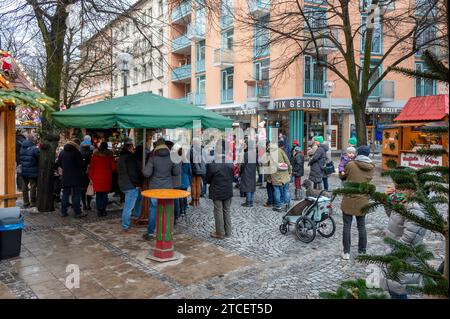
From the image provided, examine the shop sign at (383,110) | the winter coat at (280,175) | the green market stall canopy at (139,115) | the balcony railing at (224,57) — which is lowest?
the winter coat at (280,175)

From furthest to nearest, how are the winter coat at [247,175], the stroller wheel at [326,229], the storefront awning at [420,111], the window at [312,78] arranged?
the window at [312,78], the storefront awning at [420,111], the winter coat at [247,175], the stroller wheel at [326,229]

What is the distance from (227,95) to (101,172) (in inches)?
833

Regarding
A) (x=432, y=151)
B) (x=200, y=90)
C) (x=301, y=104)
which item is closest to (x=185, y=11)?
(x=432, y=151)

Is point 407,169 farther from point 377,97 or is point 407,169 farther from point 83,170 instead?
point 377,97

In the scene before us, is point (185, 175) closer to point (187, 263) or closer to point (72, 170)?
point (72, 170)

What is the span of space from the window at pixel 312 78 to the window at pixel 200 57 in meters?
10.3

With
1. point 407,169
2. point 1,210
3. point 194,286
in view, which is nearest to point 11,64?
point 1,210

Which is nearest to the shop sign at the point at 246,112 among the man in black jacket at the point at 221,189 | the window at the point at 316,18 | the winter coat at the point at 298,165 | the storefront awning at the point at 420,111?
the window at the point at 316,18

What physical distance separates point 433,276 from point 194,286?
3118mm

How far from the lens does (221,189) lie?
6703 millimetres

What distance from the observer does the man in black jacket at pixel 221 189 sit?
6.71 metres

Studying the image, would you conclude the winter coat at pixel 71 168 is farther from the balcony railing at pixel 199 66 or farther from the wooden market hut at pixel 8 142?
the balcony railing at pixel 199 66

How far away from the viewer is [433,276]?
224 cm

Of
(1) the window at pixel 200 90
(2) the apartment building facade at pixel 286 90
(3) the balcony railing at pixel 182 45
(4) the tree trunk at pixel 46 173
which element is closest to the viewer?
(4) the tree trunk at pixel 46 173
